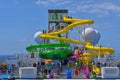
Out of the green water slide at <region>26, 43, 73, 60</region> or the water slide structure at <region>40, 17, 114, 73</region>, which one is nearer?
the water slide structure at <region>40, 17, 114, 73</region>

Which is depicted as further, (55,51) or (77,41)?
(55,51)

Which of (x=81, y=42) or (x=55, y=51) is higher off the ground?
(x=81, y=42)

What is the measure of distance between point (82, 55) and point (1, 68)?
10673 millimetres

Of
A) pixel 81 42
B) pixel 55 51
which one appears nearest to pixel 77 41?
pixel 81 42

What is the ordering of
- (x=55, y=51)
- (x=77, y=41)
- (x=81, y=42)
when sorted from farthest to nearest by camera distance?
(x=55, y=51)
(x=77, y=41)
(x=81, y=42)

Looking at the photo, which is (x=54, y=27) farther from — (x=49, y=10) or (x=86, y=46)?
(x=86, y=46)

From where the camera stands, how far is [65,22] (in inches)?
2061

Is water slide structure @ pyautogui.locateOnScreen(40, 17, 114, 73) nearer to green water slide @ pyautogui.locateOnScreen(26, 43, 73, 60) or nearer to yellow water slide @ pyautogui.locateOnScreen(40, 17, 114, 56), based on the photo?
yellow water slide @ pyautogui.locateOnScreen(40, 17, 114, 56)

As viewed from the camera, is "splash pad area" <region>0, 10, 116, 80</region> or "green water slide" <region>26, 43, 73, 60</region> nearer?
"splash pad area" <region>0, 10, 116, 80</region>

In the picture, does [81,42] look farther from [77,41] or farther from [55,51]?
[55,51]

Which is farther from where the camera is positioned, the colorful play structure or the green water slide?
the green water slide

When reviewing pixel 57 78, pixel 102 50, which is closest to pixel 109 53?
pixel 102 50

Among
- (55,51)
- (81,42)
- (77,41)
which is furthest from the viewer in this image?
→ (55,51)

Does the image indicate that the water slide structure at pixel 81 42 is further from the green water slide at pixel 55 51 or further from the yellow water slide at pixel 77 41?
the green water slide at pixel 55 51
